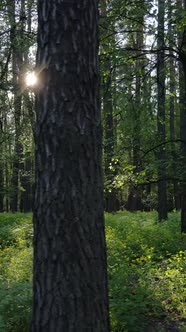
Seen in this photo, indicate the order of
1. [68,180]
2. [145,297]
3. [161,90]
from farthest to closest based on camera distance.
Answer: [161,90] < [145,297] < [68,180]

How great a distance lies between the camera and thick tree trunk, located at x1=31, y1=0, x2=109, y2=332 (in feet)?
10.6

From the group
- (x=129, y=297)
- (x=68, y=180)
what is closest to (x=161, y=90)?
(x=129, y=297)

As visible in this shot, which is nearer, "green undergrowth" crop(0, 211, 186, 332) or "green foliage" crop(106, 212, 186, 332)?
"green undergrowth" crop(0, 211, 186, 332)

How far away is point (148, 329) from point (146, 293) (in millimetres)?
752

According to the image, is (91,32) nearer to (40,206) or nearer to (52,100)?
(52,100)

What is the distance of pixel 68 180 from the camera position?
10.7 feet

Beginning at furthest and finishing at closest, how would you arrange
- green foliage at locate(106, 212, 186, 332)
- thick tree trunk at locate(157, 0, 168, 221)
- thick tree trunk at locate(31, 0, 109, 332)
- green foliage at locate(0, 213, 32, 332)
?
thick tree trunk at locate(157, 0, 168, 221)
green foliage at locate(106, 212, 186, 332)
green foliage at locate(0, 213, 32, 332)
thick tree trunk at locate(31, 0, 109, 332)

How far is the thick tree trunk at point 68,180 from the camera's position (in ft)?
10.6

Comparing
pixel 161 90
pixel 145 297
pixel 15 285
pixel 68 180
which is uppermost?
pixel 161 90

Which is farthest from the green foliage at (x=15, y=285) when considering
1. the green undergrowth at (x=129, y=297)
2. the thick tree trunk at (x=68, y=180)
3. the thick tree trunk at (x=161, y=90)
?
the thick tree trunk at (x=161, y=90)

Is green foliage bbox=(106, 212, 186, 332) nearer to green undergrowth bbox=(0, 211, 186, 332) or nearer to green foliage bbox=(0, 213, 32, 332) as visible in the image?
green undergrowth bbox=(0, 211, 186, 332)

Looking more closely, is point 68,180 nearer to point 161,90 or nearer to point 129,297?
point 129,297

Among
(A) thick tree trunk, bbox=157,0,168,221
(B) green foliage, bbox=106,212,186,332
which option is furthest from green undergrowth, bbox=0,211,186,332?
(A) thick tree trunk, bbox=157,0,168,221

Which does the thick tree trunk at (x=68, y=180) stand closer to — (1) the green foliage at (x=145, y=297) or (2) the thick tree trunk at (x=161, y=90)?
(1) the green foliage at (x=145, y=297)
